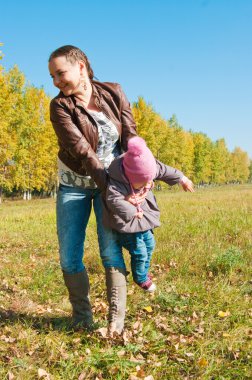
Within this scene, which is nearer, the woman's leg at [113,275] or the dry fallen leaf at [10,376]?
the dry fallen leaf at [10,376]

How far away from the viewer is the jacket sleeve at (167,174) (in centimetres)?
346

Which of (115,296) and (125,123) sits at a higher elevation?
(125,123)

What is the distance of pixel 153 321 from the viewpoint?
4.04 metres

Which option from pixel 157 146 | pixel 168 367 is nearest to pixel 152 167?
pixel 168 367

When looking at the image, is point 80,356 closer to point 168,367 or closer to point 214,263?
point 168,367

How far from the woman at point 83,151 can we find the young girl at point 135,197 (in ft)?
0.43

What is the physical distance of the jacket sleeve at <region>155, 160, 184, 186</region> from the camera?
3.46 m

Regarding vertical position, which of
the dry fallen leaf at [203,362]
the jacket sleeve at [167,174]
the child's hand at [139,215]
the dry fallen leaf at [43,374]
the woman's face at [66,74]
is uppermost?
the woman's face at [66,74]

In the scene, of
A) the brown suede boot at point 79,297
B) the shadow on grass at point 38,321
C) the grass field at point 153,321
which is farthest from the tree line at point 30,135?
the brown suede boot at point 79,297

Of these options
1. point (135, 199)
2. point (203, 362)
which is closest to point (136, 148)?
point (135, 199)

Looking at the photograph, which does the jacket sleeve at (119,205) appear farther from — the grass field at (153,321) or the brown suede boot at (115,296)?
the grass field at (153,321)

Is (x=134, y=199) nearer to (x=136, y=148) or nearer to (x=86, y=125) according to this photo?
(x=136, y=148)

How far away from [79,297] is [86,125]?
1.76 m

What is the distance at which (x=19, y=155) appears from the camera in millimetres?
32750
